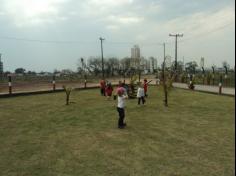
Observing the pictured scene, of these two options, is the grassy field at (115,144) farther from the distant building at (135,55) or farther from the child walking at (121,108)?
the distant building at (135,55)

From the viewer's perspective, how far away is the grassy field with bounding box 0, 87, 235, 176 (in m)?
6.43

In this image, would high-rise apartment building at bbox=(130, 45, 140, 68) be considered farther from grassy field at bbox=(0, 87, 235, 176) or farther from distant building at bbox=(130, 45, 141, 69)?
grassy field at bbox=(0, 87, 235, 176)

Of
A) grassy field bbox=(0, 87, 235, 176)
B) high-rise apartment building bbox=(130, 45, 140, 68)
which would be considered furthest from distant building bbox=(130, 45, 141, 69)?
grassy field bbox=(0, 87, 235, 176)

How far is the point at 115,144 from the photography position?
8289 mm

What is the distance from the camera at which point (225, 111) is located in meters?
14.4

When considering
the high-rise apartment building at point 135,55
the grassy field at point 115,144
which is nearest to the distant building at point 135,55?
the high-rise apartment building at point 135,55

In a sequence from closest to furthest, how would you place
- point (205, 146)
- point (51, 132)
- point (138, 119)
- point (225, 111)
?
1. point (205, 146)
2. point (51, 132)
3. point (138, 119)
4. point (225, 111)


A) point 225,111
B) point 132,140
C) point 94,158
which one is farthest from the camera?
point 225,111

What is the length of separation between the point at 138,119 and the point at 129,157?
5.10m

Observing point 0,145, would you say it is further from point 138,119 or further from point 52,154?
point 138,119

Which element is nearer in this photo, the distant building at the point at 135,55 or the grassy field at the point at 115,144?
the grassy field at the point at 115,144

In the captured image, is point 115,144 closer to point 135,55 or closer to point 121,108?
point 121,108

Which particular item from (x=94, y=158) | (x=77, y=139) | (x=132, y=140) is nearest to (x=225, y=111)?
(x=132, y=140)

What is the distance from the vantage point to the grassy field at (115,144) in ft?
21.1
